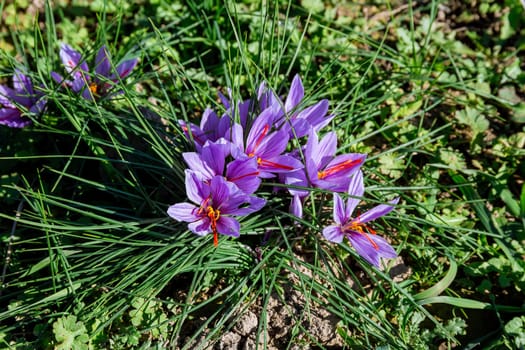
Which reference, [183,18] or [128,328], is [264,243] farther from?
[183,18]

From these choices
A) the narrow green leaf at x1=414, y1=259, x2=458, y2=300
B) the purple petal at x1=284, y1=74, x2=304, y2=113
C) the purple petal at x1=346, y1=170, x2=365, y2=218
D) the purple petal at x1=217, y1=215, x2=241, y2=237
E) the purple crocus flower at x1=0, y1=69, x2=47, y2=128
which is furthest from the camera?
the purple crocus flower at x1=0, y1=69, x2=47, y2=128

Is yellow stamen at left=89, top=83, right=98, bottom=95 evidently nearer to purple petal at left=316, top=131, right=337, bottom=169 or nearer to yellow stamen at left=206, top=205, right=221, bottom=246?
yellow stamen at left=206, top=205, right=221, bottom=246

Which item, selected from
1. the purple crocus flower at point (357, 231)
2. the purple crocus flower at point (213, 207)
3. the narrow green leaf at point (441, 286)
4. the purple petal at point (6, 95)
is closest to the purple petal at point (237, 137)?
the purple crocus flower at point (213, 207)

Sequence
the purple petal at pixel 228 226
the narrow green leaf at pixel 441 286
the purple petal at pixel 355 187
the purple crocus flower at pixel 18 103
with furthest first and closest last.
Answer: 1. the purple crocus flower at pixel 18 103
2. the narrow green leaf at pixel 441 286
3. the purple petal at pixel 355 187
4. the purple petal at pixel 228 226

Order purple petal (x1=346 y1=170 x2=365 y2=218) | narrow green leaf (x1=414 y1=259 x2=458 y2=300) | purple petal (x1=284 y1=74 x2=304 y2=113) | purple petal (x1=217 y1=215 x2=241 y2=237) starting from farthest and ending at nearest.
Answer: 1. narrow green leaf (x1=414 y1=259 x2=458 y2=300)
2. purple petal (x1=284 y1=74 x2=304 y2=113)
3. purple petal (x1=346 y1=170 x2=365 y2=218)
4. purple petal (x1=217 y1=215 x2=241 y2=237)

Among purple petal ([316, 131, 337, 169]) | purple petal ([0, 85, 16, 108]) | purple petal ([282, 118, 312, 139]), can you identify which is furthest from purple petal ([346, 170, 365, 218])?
purple petal ([0, 85, 16, 108])

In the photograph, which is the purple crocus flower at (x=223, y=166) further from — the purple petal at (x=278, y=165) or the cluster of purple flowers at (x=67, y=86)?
the cluster of purple flowers at (x=67, y=86)
